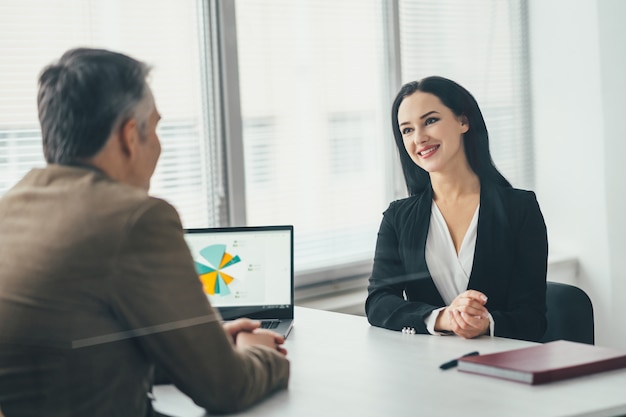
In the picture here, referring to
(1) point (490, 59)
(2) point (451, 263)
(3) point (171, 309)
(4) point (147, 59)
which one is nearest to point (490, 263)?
(2) point (451, 263)

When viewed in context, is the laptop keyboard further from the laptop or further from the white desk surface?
the white desk surface

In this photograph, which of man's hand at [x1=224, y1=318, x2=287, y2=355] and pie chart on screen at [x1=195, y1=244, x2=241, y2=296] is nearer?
man's hand at [x1=224, y1=318, x2=287, y2=355]

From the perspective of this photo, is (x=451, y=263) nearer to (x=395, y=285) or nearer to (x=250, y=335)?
(x=395, y=285)

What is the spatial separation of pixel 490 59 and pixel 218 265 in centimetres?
182

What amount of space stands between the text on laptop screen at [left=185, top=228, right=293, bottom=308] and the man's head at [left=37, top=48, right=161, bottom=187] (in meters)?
0.82

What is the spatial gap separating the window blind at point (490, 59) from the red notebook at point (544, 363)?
5.82ft

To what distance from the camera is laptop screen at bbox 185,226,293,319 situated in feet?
6.64

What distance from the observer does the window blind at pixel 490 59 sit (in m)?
3.17

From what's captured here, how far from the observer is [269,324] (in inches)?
79.1

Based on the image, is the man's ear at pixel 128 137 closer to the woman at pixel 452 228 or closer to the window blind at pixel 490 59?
the woman at pixel 452 228

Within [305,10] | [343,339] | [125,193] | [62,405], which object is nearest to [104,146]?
[125,193]

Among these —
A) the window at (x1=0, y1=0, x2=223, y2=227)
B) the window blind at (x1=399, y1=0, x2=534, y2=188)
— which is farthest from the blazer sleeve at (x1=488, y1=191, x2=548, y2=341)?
the window blind at (x1=399, y1=0, x2=534, y2=188)

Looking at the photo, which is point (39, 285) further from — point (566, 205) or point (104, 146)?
point (566, 205)

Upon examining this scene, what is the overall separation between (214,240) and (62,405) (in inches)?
36.0
